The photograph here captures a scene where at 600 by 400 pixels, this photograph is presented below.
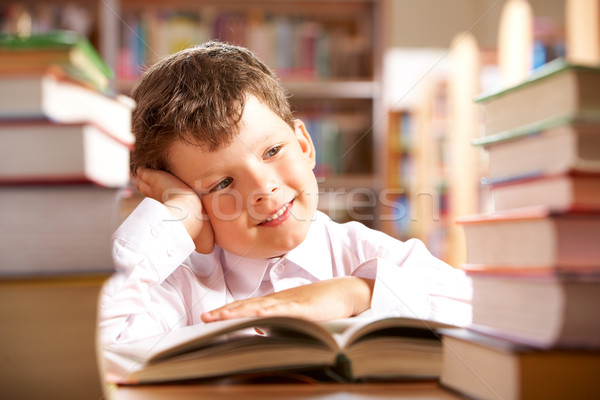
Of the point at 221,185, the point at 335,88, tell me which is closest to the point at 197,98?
the point at 221,185

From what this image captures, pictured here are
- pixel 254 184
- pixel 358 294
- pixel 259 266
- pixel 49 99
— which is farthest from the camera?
pixel 259 266

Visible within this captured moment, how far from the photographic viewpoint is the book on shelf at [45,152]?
0.46 m

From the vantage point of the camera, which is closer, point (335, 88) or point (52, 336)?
point (52, 336)

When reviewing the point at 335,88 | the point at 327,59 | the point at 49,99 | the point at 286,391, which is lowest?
the point at 286,391

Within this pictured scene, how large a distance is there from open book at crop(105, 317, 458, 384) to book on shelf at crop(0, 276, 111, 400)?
0.27 feet

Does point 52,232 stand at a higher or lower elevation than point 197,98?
lower

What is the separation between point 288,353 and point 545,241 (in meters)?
0.24

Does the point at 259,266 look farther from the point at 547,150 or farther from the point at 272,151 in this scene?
the point at 547,150

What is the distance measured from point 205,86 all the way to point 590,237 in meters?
0.69

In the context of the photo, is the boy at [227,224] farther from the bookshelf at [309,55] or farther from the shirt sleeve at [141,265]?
the bookshelf at [309,55]

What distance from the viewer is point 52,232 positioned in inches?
18.6

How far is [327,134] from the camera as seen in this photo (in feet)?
9.61

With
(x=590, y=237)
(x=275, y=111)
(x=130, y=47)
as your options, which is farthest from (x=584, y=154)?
(x=130, y=47)

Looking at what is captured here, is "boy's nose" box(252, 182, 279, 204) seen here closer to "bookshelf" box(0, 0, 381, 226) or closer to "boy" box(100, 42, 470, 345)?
"boy" box(100, 42, 470, 345)
